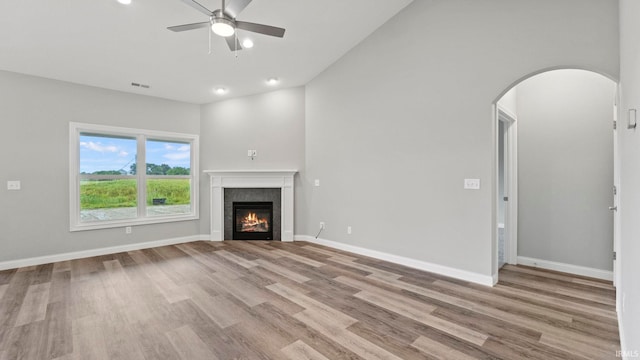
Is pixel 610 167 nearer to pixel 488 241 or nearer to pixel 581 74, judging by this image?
pixel 581 74

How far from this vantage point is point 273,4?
3.35 meters

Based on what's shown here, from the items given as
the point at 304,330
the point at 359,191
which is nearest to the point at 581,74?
the point at 359,191

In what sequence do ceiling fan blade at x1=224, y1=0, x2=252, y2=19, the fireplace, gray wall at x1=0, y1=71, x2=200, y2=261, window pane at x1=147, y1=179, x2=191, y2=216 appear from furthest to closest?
the fireplace → window pane at x1=147, y1=179, x2=191, y2=216 → gray wall at x1=0, y1=71, x2=200, y2=261 → ceiling fan blade at x1=224, y1=0, x2=252, y2=19

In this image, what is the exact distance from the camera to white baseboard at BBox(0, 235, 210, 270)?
407 centimetres

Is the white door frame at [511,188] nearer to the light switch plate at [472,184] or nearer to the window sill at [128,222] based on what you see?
the light switch plate at [472,184]

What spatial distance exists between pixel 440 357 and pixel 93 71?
567cm

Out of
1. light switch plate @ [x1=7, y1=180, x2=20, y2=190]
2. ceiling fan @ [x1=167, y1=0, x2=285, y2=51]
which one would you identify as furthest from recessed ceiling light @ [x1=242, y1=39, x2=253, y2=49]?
light switch plate @ [x1=7, y1=180, x2=20, y2=190]

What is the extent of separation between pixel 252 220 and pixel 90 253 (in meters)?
2.75

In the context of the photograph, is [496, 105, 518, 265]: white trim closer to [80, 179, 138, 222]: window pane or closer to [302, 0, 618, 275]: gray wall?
[302, 0, 618, 275]: gray wall

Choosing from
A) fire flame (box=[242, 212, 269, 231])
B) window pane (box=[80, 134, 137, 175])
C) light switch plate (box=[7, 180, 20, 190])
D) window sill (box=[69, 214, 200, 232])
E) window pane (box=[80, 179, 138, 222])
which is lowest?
fire flame (box=[242, 212, 269, 231])

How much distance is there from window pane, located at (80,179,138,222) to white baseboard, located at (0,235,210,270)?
539 mm

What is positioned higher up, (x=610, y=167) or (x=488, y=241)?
(x=610, y=167)

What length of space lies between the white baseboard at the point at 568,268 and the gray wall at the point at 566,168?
2.1 inches

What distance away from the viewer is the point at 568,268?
3.68 meters
